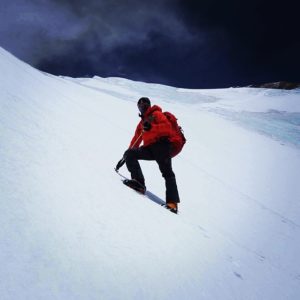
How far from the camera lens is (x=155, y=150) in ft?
11.6

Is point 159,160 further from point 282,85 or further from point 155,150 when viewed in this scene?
point 282,85

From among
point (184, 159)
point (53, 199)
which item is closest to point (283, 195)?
point (184, 159)

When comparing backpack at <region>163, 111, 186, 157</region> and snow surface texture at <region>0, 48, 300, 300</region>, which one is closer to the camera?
snow surface texture at <region>0, 48, 300, 300</region>

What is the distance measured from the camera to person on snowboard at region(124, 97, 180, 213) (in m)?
3.45

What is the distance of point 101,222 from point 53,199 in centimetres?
32

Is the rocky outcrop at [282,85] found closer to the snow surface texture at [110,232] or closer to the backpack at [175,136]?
the snow surface texture at [110,232]

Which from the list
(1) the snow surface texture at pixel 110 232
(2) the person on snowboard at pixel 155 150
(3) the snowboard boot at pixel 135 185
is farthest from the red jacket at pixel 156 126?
(1) the snow surface texture at pixel 110 232

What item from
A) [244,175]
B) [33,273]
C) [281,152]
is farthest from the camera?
[281,152]

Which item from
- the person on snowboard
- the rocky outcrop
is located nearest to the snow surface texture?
the person on snowboard

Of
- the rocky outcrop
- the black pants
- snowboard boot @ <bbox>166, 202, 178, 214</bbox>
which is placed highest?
the rocky outcrop

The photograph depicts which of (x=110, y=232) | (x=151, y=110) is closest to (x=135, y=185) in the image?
(x=151, y=110)

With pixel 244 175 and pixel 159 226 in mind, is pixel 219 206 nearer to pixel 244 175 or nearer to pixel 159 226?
pixel 159 226

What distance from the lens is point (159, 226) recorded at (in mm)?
2291

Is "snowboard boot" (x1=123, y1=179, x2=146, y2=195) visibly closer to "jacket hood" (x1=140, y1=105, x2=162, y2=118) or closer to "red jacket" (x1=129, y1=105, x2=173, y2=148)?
"red jacket" (x1=129, y1=105, x2=173, y2=148)
